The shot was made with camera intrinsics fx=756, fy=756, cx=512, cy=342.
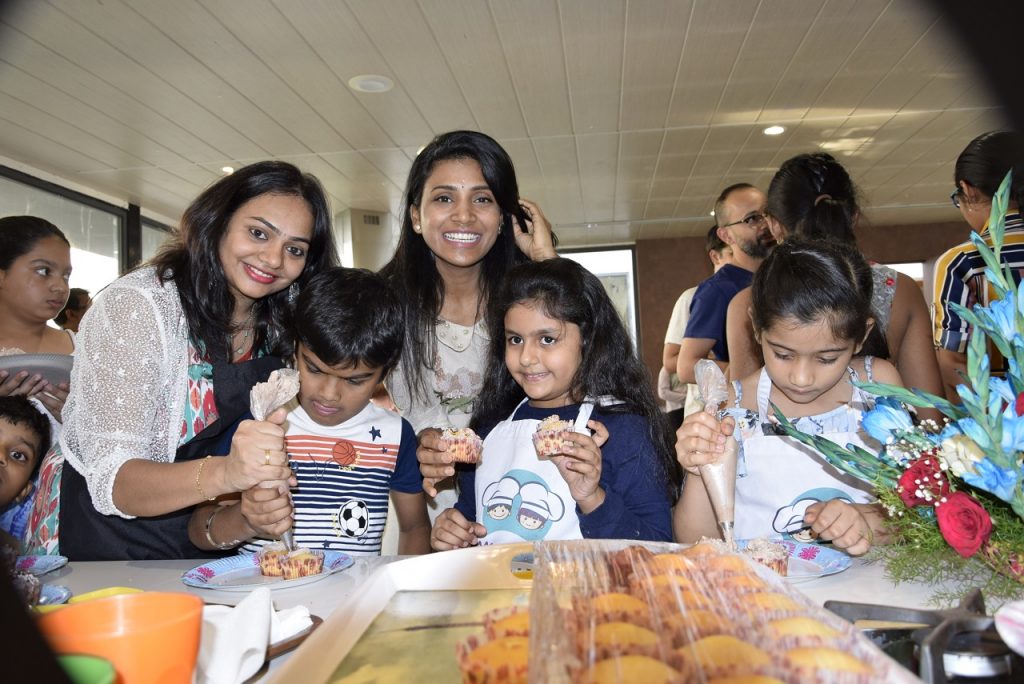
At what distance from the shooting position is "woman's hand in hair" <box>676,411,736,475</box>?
1.50 meters

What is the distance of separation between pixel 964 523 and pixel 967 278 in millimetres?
1951

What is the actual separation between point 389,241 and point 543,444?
795cm

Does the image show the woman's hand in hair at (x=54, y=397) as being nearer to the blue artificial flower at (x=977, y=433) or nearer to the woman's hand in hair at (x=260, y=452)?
the woman's hand in hair at (x=260, y=452)

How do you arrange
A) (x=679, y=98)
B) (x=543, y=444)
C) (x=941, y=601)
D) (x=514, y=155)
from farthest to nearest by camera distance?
(x=514, y=155) < (x=679, y=98) < (x=543, y=444) < (x=941, y=601)

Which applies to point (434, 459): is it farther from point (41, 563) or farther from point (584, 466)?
point (41, 563)

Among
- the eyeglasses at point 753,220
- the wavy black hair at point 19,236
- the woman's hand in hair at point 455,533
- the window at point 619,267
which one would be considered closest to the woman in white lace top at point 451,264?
the woman's hand in hair at point 455,533

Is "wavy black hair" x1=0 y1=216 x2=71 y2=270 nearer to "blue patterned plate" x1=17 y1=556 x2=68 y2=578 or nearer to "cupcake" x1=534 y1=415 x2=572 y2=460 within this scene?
"blue patterned plate" x1=17 y1=556 x2=68 y2=578

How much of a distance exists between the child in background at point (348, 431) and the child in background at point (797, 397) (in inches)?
40.0

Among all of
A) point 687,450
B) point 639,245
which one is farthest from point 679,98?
point 639,245

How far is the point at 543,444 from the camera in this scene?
79.0 inches

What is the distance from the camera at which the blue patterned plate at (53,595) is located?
1371mm

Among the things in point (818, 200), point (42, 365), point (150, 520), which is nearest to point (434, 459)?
point (150, 520)

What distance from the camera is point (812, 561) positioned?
1.58m

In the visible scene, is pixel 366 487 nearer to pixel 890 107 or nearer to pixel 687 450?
pixel 687 450
